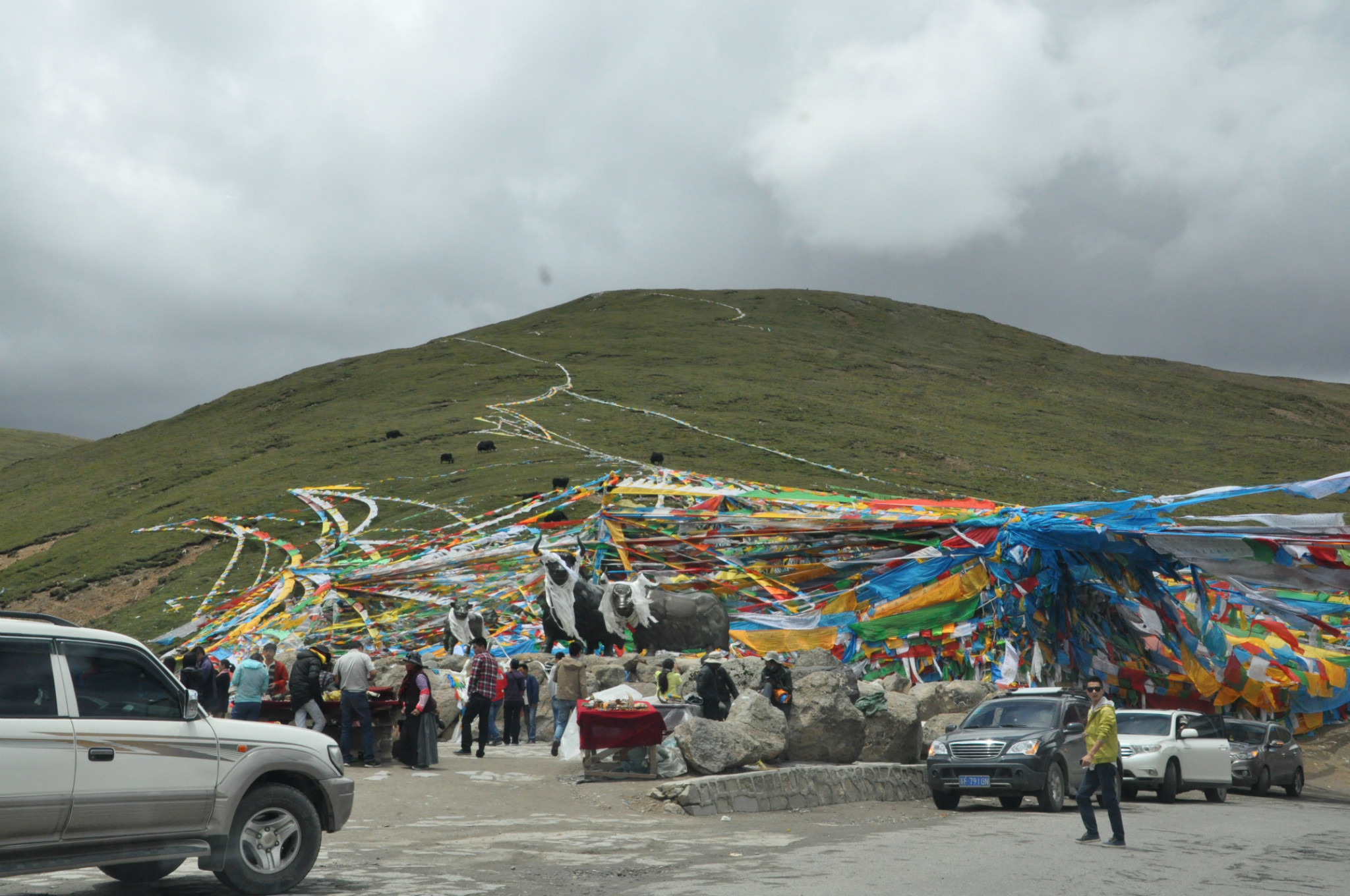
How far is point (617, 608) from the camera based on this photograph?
82.0ft

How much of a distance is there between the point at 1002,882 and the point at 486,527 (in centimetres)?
2793

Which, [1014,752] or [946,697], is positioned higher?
[946,697]

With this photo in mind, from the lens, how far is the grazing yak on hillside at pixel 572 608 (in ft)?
81.6

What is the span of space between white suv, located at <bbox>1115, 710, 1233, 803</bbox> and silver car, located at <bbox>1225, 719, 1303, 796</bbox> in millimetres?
550

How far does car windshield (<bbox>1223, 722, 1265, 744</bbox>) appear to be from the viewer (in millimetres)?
20094

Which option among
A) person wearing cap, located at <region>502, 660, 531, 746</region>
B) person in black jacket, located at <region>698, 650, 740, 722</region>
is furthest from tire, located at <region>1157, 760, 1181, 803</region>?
person wearing cap, located at <region>502, 660, 531, 746</region>

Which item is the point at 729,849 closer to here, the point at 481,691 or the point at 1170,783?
the point at 481,691

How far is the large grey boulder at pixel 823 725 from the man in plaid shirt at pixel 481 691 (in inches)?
176

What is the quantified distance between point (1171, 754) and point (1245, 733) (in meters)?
3.42

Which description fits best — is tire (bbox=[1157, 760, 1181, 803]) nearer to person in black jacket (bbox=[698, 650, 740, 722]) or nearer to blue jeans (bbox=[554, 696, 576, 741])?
person in black jacket (bbox=[698, 650, 740, 722])

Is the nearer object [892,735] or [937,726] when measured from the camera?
[892,735]

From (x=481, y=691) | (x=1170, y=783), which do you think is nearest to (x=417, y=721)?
(x=481, y=691)

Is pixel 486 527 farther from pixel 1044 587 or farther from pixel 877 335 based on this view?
pixel 877 335

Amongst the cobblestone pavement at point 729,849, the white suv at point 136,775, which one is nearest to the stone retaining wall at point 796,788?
the cobblestone pavement at point 729,849
